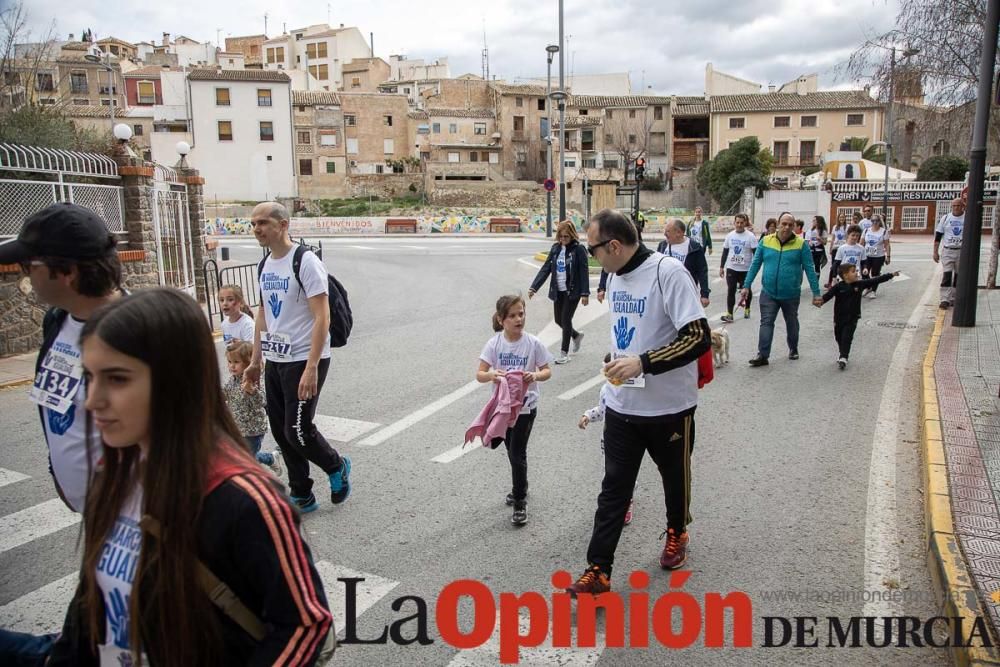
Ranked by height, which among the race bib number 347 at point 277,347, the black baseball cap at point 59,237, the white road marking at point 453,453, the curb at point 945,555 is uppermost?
the black baseball cap at point 59,237

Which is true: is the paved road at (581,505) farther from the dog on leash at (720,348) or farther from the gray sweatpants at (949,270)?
the gray sweatpants at (949,270)

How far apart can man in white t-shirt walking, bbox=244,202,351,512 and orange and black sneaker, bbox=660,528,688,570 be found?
2.17m

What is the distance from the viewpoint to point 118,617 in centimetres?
166

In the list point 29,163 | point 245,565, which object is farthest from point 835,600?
point 29,163

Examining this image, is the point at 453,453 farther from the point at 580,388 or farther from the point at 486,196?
the point at 486,196

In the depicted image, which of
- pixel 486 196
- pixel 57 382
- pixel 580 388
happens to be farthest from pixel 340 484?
pixel 486 196

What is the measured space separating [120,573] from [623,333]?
273cm

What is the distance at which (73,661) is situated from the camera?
5.86ft

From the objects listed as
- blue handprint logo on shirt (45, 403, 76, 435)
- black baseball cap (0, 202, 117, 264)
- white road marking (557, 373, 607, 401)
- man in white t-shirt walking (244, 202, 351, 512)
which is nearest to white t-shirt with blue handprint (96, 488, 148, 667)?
blue handprint logo on shirt (45, 403, 76, 435)

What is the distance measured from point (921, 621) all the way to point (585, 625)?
5.26ft

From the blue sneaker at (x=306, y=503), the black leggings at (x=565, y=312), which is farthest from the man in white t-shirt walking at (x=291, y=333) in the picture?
the black leggings at (x=565, y=312)

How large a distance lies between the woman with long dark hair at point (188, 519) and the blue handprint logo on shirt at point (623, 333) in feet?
8.18

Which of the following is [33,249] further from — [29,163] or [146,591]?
[29,163]

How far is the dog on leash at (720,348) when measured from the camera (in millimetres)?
8625
